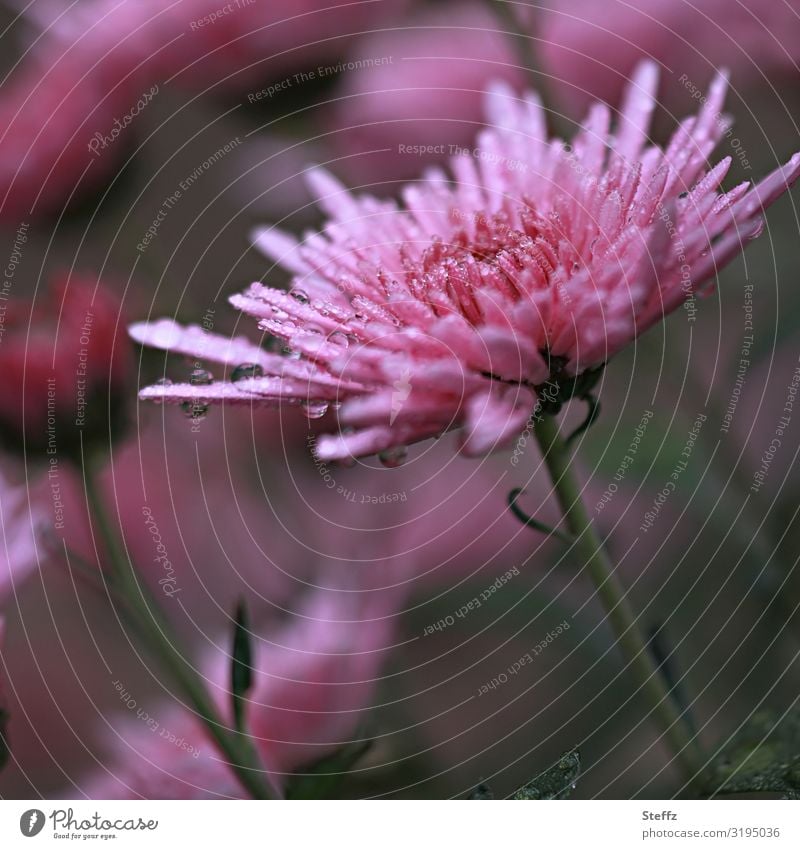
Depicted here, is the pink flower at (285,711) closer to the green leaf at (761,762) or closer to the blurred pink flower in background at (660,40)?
the green leaf at (761,762)

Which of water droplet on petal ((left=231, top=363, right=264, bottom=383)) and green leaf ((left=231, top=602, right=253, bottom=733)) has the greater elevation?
water droplet on petal ((left=231, top=363, right=264, bottom=383))


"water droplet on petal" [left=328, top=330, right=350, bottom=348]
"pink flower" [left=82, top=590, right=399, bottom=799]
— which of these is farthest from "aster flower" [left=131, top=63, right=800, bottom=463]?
"pink flower" [left=82, top=590, right=399, bottom=799]

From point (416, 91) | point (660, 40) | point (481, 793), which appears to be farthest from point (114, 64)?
point (481, 793)

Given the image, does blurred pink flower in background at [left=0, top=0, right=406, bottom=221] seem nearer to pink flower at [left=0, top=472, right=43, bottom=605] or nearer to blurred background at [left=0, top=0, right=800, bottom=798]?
blurred background at [left=0, top=0, right=800, bottom=798]

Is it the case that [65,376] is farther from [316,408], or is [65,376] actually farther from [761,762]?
[761,762]

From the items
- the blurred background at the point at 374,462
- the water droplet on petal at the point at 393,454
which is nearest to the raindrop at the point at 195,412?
the blurred background at the point at 374,462
